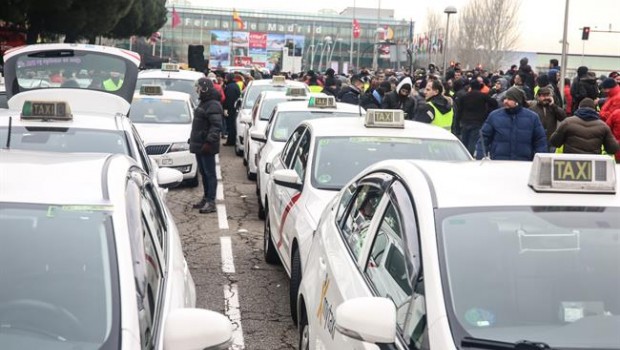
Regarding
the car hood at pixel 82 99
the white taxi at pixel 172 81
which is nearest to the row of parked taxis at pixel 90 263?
the car hood at pixel 82 99

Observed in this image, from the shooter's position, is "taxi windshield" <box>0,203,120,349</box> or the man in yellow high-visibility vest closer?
"taxi windshield" <box>0,203,120,349</box>

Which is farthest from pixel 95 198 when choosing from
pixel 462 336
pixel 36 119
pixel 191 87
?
pixel 191 87

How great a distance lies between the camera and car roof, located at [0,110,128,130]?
25.8 ft

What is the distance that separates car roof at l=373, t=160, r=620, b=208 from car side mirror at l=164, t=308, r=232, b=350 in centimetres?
106

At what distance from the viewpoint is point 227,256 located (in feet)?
31.8

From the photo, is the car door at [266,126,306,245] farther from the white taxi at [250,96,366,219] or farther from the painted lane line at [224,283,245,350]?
the white taxi at [250,96,366,219]

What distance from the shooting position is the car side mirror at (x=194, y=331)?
3.43m

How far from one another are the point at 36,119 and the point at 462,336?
18.0 feet

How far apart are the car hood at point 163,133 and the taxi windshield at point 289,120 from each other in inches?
78.5

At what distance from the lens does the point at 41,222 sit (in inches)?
148

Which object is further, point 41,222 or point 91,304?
point 41,222

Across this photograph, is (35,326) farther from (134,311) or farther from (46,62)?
(46,62)

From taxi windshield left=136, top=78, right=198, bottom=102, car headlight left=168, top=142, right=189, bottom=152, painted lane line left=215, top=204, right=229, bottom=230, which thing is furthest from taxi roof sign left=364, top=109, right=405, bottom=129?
taxi windshield left=136, top=78, right=198, bottom=102

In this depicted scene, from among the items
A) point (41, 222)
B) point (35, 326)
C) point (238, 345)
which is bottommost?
point (238, 345)
